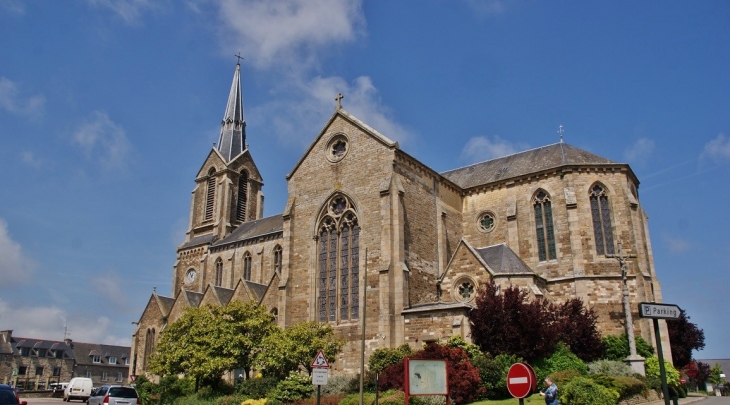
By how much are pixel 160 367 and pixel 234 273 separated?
64.3 ft

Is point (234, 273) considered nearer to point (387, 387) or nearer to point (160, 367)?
point (160, 367)

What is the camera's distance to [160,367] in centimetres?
2939

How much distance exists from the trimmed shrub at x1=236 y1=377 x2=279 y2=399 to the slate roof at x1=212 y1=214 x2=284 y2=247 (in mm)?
21208

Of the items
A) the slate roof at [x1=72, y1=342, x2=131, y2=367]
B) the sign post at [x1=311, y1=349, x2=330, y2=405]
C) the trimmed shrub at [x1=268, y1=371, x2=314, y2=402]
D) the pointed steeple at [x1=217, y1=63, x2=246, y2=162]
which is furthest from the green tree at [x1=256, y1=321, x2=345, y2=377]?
the slate roof at [x1=72, y1=342, x2=131, y2=367]

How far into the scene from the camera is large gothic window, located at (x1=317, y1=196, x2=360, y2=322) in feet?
97.6

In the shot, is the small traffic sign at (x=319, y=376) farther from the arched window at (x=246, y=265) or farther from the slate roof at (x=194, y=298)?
the arched window at (x=246, y=265)

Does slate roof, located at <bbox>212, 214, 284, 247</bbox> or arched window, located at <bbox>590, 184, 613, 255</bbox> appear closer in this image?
arched window, located at <bbox>590, 184, 613, 255</bbox>

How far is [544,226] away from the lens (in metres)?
33.6

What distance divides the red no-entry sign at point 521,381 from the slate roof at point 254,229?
38.0m

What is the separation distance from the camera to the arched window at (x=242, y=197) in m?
57.7

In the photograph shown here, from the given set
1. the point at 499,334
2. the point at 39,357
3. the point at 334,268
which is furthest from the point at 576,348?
the point at 39,357

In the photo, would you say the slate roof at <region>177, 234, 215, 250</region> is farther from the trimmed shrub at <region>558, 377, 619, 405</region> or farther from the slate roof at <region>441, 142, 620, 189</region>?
the trimmed shrub at <region>558, 377, 619, 405</region>

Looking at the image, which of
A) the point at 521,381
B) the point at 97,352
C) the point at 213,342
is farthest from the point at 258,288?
the point at 97,352

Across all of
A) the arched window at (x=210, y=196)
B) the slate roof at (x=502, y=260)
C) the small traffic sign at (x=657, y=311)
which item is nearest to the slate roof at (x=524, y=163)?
the slate roof at (x=502, y=260)
